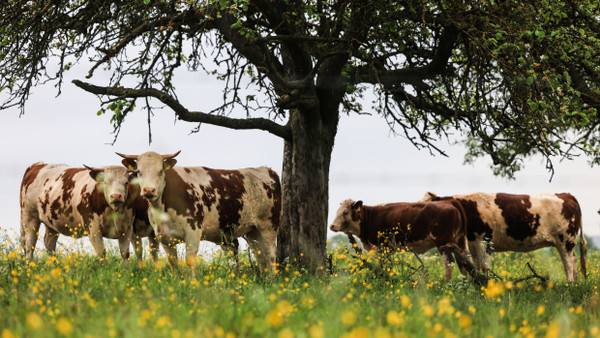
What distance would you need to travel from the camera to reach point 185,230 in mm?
10555

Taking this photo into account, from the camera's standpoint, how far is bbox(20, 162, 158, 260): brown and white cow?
11352 mm

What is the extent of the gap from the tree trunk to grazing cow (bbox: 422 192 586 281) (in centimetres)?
372

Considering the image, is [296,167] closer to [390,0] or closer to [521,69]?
[390,0]

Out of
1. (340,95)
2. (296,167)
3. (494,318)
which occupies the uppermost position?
(340,95)

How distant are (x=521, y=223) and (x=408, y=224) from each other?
3274 millimetres

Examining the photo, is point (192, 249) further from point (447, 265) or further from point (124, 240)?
point (447, 265)

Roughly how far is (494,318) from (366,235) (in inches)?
312

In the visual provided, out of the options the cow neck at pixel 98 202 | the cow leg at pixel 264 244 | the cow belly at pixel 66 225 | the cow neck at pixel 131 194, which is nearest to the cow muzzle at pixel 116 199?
the cow neck at pixel 131 194

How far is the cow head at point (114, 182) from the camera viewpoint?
35.7 ft

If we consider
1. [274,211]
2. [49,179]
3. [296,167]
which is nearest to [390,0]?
[296,167]

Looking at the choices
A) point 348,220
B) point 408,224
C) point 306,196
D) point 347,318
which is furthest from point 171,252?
point 347,318

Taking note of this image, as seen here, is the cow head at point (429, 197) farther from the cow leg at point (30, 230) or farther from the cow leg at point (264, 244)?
the cow leg at point (30, 230)

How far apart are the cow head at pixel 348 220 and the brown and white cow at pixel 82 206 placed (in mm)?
4266

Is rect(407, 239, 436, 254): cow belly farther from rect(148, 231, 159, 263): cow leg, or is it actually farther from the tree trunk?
rect(148, 231, 159, 263): cow leg
